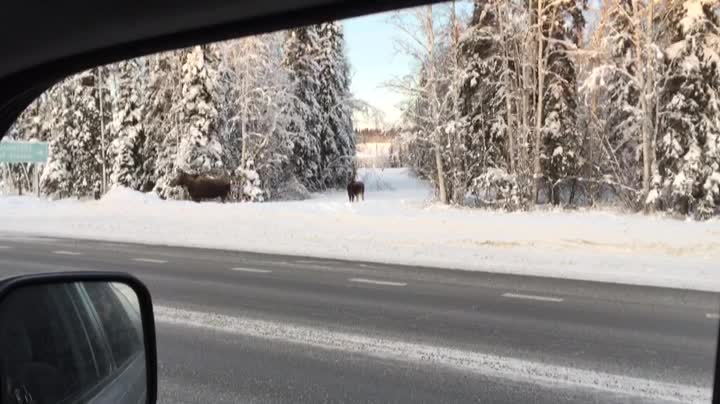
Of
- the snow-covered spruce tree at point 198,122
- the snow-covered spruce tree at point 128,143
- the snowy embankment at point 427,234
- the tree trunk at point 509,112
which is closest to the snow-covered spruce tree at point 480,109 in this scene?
the tree trunk at point 509,112

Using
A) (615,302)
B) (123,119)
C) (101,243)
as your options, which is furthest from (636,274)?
(123,119)

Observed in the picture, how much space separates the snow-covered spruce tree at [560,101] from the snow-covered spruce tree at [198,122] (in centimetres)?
1315

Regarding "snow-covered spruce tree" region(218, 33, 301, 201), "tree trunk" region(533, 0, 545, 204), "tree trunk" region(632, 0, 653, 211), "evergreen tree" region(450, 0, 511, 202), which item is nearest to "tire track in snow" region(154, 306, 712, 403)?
"tree trunk" region(632, 0, 653, 211)

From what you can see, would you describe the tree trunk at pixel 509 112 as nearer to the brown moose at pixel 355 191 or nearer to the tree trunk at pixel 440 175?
the tree trunk at pixel 440 175

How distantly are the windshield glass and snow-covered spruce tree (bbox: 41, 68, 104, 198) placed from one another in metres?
0.11

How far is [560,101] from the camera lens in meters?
23.4

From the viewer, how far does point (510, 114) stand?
2366cm

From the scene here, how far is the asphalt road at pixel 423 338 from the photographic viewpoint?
478 centimetres

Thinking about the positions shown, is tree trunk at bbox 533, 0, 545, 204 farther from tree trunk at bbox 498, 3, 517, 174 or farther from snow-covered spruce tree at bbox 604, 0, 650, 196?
snow-covered spruce tree at bbox 604, 0, 650, 196

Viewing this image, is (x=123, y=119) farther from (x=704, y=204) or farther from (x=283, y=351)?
(x=283, y=351)

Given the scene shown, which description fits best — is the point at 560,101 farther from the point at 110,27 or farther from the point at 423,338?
the point at 110,27

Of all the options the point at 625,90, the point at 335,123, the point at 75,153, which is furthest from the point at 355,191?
the point at 75,153

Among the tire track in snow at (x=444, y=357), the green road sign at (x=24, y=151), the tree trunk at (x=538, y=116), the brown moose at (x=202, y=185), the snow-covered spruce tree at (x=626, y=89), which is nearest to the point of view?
the tire track in snow at (x=444, y=357)

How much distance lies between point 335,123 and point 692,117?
1920 cm
